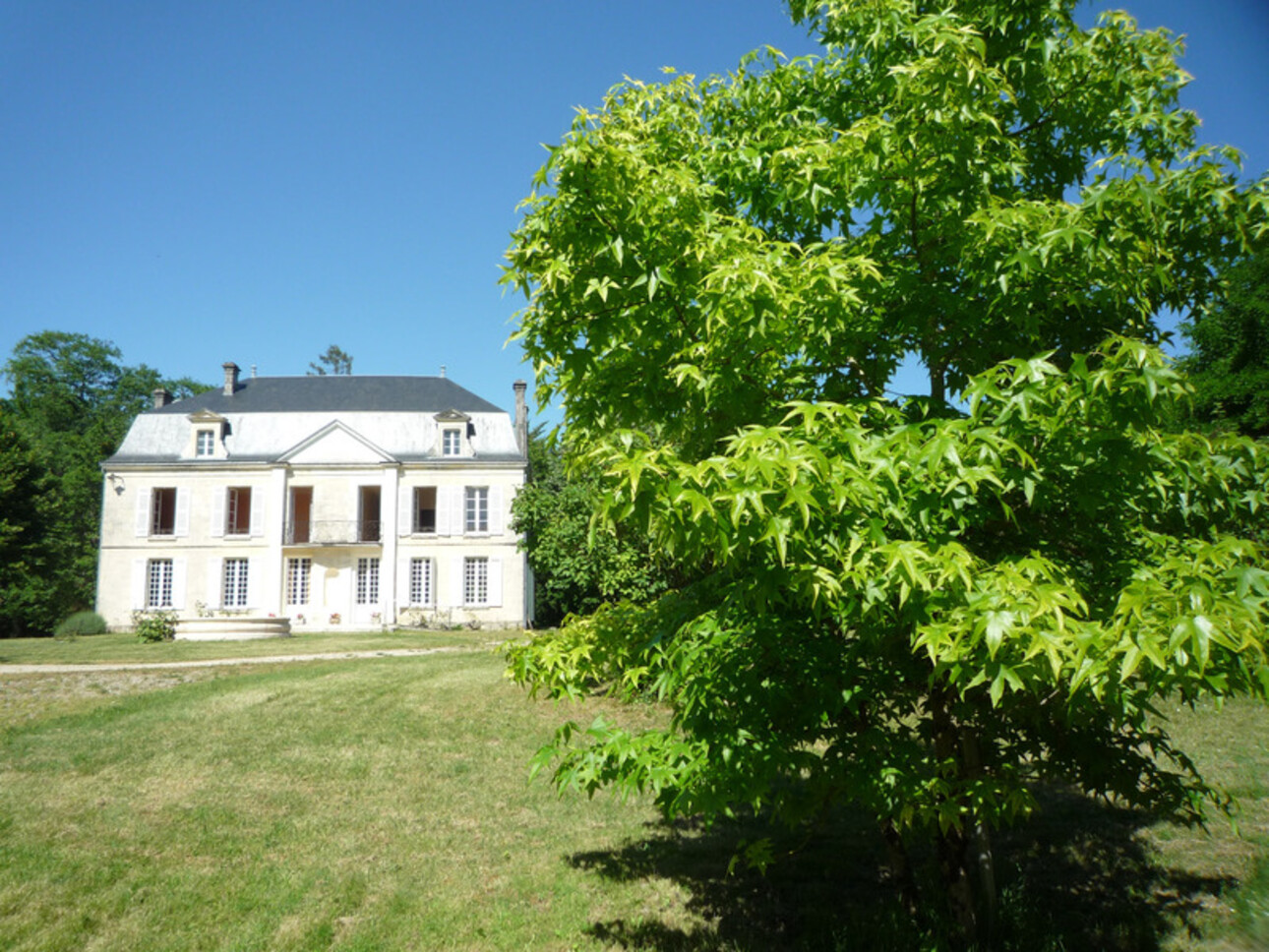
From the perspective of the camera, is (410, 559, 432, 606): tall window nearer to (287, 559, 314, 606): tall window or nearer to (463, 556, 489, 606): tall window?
(463, 556, 489, 606): tall window

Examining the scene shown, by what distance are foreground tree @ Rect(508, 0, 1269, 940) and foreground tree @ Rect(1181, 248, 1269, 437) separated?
1670 cm

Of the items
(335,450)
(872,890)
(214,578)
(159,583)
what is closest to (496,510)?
(335,450)

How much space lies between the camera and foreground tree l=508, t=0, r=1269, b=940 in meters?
2.64

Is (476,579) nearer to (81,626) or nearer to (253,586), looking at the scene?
(253,586)

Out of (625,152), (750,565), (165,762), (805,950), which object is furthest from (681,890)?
(165,762)

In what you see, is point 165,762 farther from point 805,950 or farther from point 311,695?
point 805,950

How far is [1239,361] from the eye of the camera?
65.7 ft

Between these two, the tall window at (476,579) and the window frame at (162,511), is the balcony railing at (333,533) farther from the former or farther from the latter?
the window frame at (162,511)

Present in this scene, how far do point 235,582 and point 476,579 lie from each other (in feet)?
32.9

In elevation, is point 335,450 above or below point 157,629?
above

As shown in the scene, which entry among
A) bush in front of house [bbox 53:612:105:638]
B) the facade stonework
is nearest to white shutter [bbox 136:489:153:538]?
the facade stonework

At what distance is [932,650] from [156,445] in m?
37.7

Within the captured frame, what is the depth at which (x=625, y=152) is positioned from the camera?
3604mm

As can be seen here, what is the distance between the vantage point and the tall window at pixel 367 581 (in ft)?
110
